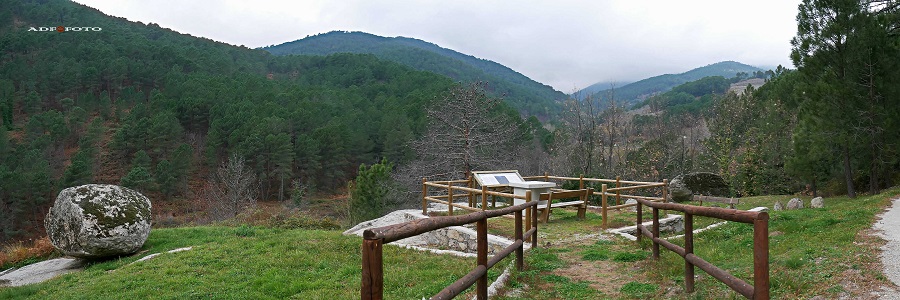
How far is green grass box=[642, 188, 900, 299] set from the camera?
5.00 m

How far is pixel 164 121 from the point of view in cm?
5047

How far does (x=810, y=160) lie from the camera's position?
19359mm

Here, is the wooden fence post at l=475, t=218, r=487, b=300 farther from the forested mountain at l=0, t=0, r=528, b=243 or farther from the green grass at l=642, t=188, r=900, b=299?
the forested mountain at l=0, t=0, r=528, b=243

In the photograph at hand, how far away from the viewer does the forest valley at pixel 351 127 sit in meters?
17.9

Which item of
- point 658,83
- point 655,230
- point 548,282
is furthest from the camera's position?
point 658,83

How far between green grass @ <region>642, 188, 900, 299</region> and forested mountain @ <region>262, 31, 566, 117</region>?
60.9 m

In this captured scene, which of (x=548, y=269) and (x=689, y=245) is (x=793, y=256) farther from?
(x=548, y=269)

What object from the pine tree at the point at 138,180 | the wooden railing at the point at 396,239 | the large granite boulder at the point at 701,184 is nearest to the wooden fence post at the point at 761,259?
the wooden railing at the point at 396,239

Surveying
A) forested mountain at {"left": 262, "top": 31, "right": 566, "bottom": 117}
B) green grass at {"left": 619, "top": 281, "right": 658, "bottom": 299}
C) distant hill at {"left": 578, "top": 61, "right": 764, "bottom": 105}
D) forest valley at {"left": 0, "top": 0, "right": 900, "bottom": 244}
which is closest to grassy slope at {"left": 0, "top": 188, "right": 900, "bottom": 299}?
green grass at {"left": 619, "top": 281, "right": 658, "bottom": 299}

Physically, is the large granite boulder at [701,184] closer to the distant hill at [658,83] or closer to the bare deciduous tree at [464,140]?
the bare deciduous tree at [464,140]

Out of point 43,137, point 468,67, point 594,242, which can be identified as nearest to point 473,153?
point 594,242

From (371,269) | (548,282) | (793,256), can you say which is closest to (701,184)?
(793,256)

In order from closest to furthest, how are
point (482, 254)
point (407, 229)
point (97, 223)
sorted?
1. point (407, 229)
2. point (482, 254)
3. point (97, 223)

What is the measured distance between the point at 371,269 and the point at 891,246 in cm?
726
